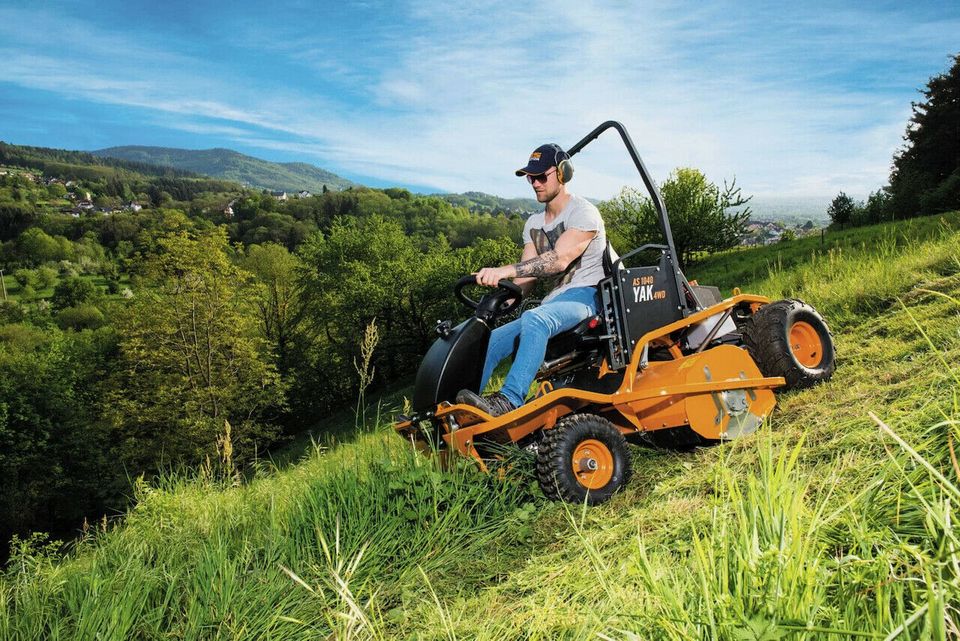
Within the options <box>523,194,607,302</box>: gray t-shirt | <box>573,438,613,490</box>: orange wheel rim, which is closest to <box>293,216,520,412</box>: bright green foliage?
<box>523,194,607,302</box>: gray t-shirt

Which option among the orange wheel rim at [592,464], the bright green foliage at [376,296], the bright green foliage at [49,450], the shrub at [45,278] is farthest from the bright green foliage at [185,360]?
the shrub at [45,278]

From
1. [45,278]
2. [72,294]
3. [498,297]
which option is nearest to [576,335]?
[498,297]

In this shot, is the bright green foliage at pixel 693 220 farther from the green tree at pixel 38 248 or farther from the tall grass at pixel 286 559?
the green tree at pixel 38 248

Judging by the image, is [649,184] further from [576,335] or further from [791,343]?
[791,343]

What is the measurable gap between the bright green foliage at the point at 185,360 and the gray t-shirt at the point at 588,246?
26678mm

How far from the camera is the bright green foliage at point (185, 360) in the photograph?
29312mm

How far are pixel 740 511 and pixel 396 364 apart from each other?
41.9m

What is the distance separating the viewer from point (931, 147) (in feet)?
126

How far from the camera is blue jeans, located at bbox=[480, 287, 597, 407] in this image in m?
3.92

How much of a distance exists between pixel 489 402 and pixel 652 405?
1128 millimetres

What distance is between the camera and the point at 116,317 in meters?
30.9

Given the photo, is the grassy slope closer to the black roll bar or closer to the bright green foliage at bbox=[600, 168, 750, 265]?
the black roll bar

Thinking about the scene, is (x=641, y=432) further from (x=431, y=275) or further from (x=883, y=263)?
(x=431, y=275)

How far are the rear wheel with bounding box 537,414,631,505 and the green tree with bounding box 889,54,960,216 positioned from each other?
126 feet
